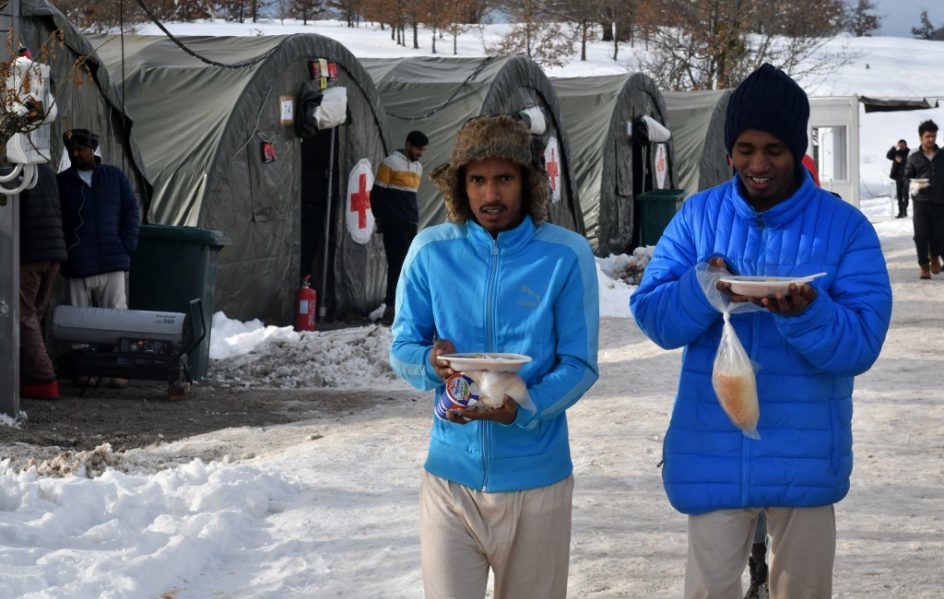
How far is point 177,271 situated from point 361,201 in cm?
463

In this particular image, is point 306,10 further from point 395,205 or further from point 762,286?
point 762,286

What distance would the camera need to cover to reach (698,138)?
27.6m

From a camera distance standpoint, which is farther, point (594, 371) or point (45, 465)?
point (45, 465)

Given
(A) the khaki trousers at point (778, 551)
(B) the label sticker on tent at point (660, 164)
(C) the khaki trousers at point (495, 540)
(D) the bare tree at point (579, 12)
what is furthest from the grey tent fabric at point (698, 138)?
(D) the bare tree at point (579, 12)

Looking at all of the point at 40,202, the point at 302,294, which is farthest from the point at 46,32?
the point at 302,294

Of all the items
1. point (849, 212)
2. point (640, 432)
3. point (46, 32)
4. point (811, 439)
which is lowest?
point (640, 432)

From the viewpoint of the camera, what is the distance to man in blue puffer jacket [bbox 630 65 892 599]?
12.4ft

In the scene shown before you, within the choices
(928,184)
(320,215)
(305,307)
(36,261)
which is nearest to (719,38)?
(928,184)

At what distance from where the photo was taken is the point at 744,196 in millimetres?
3934

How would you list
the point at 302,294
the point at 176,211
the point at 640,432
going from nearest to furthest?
the point at 640,432
the point at 176,211
the point at 302,294

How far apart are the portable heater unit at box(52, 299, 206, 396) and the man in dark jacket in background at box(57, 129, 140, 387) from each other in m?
0.34

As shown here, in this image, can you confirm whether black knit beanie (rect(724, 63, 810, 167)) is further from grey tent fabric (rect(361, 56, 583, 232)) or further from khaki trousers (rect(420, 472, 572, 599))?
grey tent fabric (rect(361, 56, 583, 232))

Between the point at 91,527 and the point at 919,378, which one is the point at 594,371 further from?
the point at 919,378

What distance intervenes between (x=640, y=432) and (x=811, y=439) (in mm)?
5198
